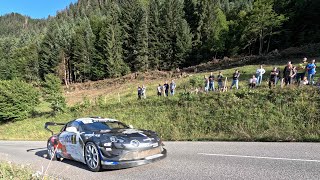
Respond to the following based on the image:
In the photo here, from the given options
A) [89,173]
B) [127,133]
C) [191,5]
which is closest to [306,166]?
[127,133]

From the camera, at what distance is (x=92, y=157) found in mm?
7617

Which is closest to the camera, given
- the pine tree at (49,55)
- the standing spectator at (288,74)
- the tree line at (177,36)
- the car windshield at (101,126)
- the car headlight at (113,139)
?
the car headlight at (113,139)

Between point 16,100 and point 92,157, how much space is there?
1453 inches

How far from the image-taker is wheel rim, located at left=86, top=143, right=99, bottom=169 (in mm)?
7414

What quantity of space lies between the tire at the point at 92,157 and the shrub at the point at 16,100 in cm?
3524

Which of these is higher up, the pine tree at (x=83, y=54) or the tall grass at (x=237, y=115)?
the pine tree at (x=83, y=54)

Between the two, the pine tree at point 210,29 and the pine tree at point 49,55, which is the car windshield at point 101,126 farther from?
the pine tree at point 49,55

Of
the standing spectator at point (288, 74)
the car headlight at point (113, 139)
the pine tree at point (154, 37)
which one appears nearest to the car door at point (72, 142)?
the car headlight at point (113, 139)

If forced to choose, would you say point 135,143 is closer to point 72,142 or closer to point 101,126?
point 101,126

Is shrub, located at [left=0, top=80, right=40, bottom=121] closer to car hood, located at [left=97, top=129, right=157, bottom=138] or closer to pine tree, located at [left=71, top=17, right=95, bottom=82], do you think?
pine tree, located at [left=71, top=17, right=95, bottom=82]

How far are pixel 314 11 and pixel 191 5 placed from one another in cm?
2795

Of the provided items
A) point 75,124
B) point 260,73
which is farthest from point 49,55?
point 75,124

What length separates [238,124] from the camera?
14.3 m

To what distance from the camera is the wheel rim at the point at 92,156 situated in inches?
292
